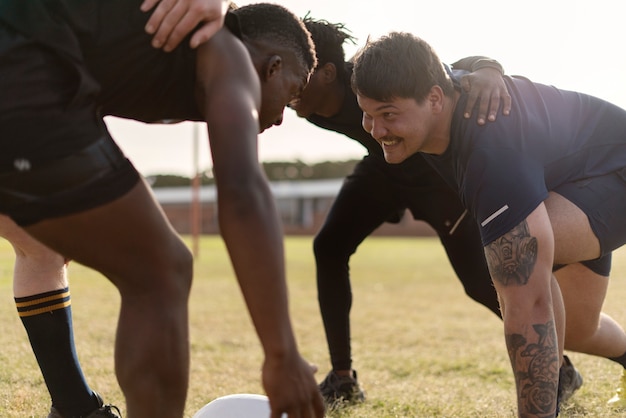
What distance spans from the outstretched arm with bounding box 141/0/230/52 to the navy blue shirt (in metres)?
1.26

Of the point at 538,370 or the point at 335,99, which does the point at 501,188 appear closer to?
the point at 538,370

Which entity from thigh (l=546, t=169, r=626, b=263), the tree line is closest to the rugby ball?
thigh (l=546, t=169, r=626, b=263)

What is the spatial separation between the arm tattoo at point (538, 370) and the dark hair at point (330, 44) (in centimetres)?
185

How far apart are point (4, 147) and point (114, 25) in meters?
0.45

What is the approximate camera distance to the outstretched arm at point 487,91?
290 centimetres

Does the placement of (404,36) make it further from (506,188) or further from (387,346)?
(387,346)

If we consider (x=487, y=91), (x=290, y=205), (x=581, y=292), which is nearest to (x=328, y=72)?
(x=487, y=91)

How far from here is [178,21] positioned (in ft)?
6.48

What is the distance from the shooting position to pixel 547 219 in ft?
9.04

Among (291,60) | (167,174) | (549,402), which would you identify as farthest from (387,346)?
(167,174)

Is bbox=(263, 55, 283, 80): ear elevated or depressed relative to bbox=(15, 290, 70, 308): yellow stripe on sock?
elevated

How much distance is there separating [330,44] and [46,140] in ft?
7.74

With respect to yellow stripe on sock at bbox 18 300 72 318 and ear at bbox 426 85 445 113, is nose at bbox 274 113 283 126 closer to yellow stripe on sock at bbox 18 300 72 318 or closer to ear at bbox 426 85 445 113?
ear at bbox 426 85 445 113

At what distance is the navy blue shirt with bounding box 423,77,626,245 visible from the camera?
2.70m
